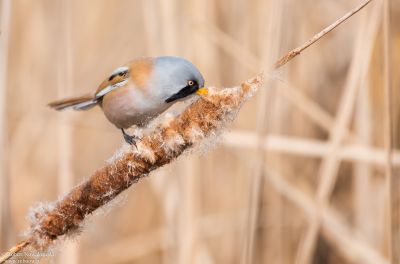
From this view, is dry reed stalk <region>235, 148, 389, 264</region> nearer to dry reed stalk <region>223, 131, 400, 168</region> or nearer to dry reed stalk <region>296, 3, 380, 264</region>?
dry reed stalk <region>223, 131, 400, 168</region>

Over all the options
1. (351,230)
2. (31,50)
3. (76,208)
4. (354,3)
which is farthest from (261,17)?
(76,208)

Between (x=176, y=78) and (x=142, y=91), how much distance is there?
0.20 m

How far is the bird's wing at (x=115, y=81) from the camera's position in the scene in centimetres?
154

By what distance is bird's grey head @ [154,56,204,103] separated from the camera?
116cm

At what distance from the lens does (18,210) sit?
3023 millimetres

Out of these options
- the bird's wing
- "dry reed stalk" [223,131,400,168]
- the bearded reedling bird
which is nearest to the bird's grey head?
the bearded reedling bird

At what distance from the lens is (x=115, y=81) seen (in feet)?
5.21

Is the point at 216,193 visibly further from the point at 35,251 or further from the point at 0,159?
the point at 35,251

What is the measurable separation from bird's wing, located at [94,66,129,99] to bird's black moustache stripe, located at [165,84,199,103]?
0.99ft

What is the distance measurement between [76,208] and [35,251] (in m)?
0.11

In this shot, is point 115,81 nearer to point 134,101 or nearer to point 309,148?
point 134,101

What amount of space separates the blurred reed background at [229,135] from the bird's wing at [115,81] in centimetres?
25

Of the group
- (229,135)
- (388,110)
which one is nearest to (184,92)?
(388,110)

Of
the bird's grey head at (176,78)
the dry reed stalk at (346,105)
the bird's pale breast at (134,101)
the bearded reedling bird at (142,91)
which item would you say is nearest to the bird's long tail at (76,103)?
the bearded reedling bird at (142,91)
